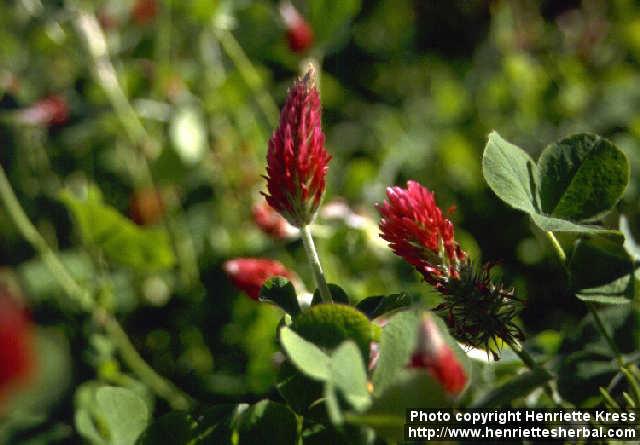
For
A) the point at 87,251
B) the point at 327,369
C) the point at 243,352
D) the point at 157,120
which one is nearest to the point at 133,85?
the point at 157,120

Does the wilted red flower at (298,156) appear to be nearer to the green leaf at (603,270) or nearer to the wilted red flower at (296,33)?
the green leaf at (603,270)

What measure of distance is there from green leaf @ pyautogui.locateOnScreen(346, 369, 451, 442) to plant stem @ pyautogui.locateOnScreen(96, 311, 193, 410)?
65 cm

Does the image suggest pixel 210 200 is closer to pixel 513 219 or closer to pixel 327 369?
pixel 513 219

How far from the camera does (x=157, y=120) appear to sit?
1.52 m

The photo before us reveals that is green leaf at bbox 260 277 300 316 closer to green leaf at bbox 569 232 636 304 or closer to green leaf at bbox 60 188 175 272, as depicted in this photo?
green leaf at bbox 569 232 636 304

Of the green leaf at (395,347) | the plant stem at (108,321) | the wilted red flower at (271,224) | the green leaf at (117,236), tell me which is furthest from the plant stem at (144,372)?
the green leaf at (395,347)

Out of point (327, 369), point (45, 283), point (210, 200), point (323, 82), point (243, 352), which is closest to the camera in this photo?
point (327, 369)

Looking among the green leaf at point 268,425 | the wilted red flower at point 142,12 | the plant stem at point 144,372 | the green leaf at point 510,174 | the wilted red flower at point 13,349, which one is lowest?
the plant stem at point 144,372

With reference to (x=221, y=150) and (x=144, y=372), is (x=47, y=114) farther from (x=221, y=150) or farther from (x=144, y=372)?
(x=144, y=372)

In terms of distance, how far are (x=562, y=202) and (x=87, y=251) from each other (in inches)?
37.0

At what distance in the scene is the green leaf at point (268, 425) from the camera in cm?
53

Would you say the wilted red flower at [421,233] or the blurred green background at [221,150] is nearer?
the wilted red flower at [421,233]

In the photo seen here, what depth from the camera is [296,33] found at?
1.20 m

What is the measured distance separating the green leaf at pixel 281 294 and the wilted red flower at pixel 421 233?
3.3 inches
